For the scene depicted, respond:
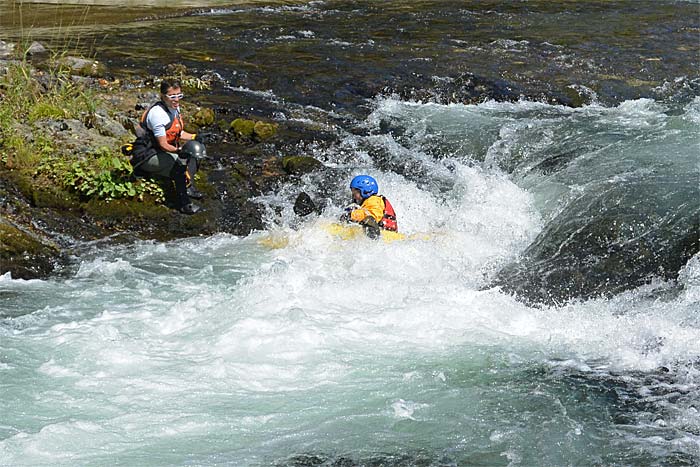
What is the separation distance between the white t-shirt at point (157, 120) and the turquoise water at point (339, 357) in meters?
1.36

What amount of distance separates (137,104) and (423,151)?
440 centimetres

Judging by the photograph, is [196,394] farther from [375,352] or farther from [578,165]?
[578,165]

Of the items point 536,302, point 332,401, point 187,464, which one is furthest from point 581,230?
point 187,464

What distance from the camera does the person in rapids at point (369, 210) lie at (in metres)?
9.32

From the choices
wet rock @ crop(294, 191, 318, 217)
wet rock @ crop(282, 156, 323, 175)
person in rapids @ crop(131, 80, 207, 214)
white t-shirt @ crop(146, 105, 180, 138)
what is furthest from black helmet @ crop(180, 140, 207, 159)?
wet rock @ crop(282, 156, 323, 175)

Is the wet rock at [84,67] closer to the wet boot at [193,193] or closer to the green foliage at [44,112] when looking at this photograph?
the green foliage at [44,112]

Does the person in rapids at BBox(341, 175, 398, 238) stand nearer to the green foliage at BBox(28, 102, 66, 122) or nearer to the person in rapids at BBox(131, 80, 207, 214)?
the person in rapids at BBox(131, 80, 207, 214)

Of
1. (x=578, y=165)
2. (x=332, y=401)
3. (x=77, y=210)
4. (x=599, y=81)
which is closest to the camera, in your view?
(x=332, y=401)

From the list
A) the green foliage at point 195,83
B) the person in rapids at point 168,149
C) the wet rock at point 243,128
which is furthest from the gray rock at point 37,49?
the person in rapids at point 168,149

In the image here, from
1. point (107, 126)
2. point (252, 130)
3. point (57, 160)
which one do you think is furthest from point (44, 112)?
point (252, 130)

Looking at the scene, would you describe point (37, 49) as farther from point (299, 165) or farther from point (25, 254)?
point (25, 254)

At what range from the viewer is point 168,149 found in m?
9.75

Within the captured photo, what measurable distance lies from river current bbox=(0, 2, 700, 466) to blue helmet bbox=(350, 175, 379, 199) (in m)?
0.64

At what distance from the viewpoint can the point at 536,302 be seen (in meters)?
8.10
